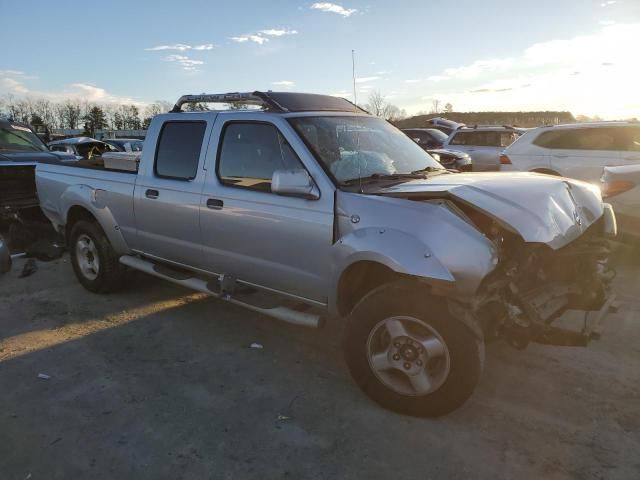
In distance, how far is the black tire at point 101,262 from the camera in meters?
5.29

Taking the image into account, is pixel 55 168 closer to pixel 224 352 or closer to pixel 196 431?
pixel 224 352

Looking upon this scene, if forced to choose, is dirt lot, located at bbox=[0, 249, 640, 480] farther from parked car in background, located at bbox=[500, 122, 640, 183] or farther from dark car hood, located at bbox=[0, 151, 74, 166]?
dark car hood, located at bbox=[0, 151, 74, 166]

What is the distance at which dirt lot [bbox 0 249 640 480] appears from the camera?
8.89 ft

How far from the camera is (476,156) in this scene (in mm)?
12703

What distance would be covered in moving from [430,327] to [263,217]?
1522 mm

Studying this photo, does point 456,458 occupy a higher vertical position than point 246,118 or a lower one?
lower

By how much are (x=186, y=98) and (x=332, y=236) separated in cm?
249

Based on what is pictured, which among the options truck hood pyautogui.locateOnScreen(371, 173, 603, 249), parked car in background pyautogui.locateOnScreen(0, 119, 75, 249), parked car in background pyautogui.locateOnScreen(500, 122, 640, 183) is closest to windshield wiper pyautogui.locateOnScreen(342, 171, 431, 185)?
truck hood pyautogui.locateOnScreen(371, 173, 603, 249)

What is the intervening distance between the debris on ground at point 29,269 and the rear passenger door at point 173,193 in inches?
90.8

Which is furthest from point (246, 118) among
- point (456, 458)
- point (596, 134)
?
point (596, 134)

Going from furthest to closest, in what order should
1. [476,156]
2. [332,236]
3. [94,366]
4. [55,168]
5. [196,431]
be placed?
[476,156], [55,168], [94,366], [332,236], [196,431]

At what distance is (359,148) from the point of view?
12.9 ft

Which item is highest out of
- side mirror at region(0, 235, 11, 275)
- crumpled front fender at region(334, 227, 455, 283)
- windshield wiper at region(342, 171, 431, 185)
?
windshield wiper at region(342, 171, 431, 185)

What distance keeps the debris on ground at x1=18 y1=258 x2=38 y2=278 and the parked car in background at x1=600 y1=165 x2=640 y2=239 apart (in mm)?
7085
